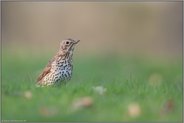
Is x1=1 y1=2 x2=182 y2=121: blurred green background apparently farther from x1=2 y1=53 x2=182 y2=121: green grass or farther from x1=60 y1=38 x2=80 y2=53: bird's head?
x1=60 y1=38 x2=80 y2=53: bird's head

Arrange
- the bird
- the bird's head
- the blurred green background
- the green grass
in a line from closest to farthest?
the green grass < the blurred green background < the bird < the bird's head

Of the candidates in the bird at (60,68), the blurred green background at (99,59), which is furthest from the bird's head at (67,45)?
the blurred green background at (99,59)

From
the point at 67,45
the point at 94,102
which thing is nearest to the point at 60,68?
the point at 67,45

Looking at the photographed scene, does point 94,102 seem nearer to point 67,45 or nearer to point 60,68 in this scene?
point 60,68

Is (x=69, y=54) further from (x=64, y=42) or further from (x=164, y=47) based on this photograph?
(x=164, y=47)

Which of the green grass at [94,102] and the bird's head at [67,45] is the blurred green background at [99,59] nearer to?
the green grass at [94,102]

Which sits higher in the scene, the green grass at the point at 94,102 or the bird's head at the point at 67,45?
the bird's head at the point at 67,45

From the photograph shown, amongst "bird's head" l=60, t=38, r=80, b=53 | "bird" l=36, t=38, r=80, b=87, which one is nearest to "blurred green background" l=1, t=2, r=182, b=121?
"bird" l=36, t=38, r=80, b=87

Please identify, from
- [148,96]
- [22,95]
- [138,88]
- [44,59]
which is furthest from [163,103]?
[44,59]
